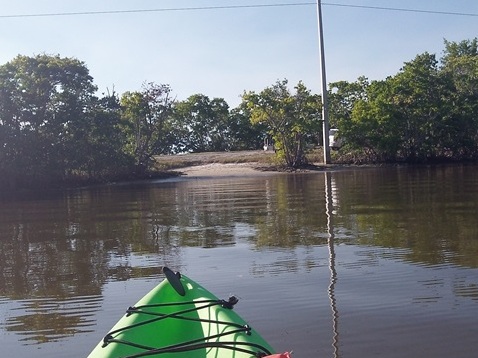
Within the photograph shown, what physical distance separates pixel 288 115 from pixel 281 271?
29.5m

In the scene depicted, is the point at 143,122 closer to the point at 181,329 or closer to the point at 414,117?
the point at 414,117

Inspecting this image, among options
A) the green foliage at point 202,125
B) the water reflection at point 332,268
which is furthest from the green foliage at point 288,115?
the water reflection at point 332,268

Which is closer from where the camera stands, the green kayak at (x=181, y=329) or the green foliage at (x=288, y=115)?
the green kayak at (x=181, y=329)

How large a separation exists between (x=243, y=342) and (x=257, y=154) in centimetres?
3812

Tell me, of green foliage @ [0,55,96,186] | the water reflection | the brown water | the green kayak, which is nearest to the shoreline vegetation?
green foliage @ [0,55,96,186]

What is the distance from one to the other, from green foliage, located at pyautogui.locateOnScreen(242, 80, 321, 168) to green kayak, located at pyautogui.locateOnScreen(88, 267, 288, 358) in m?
32.2

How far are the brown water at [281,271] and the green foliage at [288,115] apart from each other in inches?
806

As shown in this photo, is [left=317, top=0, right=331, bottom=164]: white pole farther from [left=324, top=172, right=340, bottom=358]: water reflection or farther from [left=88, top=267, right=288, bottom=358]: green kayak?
[left=88, top=267, right=288, bottom=358]: green kayak

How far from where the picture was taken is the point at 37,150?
31.8 meters

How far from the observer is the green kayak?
4.13 m

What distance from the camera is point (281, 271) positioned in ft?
27.8

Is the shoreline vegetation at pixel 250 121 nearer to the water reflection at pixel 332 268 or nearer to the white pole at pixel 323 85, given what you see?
the white pole at pixel 323 85

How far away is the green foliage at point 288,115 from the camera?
3719 centimetres

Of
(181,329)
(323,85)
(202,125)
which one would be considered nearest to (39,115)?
(323,85)
